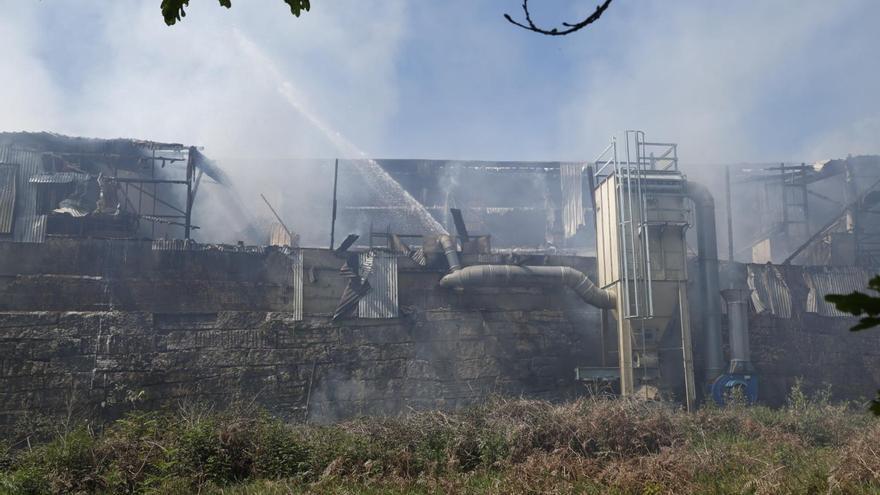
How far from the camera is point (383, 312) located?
1587 centimetres

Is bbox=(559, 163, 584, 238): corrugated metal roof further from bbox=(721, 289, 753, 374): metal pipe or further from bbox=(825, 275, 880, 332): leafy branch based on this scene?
bbox=(825, 275, 880, 332): leafy branch

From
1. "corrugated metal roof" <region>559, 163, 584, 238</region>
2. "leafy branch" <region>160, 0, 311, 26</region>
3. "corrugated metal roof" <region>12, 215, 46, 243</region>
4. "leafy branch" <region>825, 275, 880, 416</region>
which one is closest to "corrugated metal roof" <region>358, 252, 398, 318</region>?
"corrugated metal roof" <region>12, 215, 46, 243</region>

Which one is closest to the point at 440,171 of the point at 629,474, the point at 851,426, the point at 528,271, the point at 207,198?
the point at 207,198

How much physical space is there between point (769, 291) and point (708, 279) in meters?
2.12

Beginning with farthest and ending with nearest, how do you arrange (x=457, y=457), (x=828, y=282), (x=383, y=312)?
(x=828, y=282) < (x=383, y=312) < (x=457, y=457)

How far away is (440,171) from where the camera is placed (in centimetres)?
2450

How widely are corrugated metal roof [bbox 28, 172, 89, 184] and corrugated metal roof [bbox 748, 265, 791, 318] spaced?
15.3 meters

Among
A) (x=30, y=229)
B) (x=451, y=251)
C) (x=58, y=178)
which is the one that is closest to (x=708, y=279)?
(x=451, y=251)

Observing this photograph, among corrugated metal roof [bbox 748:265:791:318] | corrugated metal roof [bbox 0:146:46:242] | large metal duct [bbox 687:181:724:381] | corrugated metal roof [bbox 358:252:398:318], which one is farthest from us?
corrugated metal roof [bbox 748:265:791:318]

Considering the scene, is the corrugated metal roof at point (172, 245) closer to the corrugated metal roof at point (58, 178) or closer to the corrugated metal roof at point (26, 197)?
the corrugated metal roof at point (26, 197)

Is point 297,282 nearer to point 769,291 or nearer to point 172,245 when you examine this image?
point 172,245

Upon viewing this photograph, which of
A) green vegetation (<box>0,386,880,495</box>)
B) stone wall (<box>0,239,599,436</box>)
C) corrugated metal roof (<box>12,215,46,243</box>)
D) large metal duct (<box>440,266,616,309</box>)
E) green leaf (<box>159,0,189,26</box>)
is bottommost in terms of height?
green vegetation (<box>0,386,880,495</box>)

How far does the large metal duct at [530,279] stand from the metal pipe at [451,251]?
172mm

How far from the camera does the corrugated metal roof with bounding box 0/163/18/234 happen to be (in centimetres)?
1559
